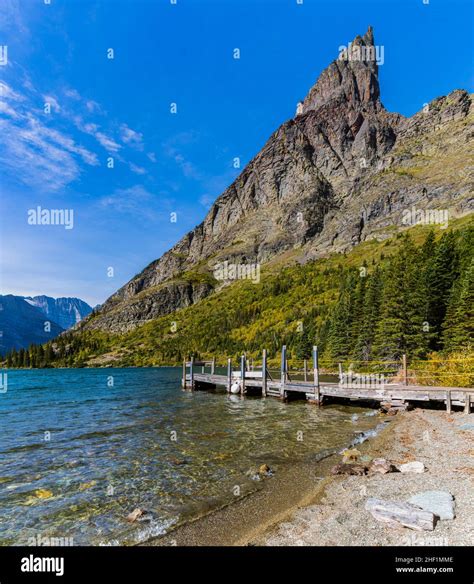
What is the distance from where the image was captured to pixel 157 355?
629 ft

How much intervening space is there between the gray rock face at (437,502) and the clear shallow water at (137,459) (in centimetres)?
565

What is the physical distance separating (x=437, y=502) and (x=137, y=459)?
42.7 ft

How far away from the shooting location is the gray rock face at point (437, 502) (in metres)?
8.21

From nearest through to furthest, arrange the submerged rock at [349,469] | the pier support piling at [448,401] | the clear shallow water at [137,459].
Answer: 1. the clear shallow water at [137,459]
2. the submerged rock at [349,469]
3. the pier support piling at [448,401]

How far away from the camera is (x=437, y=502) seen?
29.0 ft

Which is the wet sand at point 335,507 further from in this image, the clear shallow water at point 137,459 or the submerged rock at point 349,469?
the clear shallow water at point 137,459

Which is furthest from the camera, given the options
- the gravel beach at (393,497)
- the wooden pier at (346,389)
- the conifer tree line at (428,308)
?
the conifer tree line at (428,308)

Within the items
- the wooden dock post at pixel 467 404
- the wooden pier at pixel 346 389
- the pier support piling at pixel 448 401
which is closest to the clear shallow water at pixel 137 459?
the wooden pier at pixel 346 389

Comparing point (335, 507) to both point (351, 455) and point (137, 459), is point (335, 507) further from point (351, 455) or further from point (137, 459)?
point (137, 459)

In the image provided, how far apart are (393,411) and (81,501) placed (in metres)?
22.4

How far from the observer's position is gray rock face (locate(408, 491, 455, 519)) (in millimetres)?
8211

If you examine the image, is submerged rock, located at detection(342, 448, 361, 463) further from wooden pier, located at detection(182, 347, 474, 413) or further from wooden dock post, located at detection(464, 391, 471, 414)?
wooden pier, located at detection(182, 347, 474, 413)

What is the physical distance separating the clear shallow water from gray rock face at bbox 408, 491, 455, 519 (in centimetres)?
565
